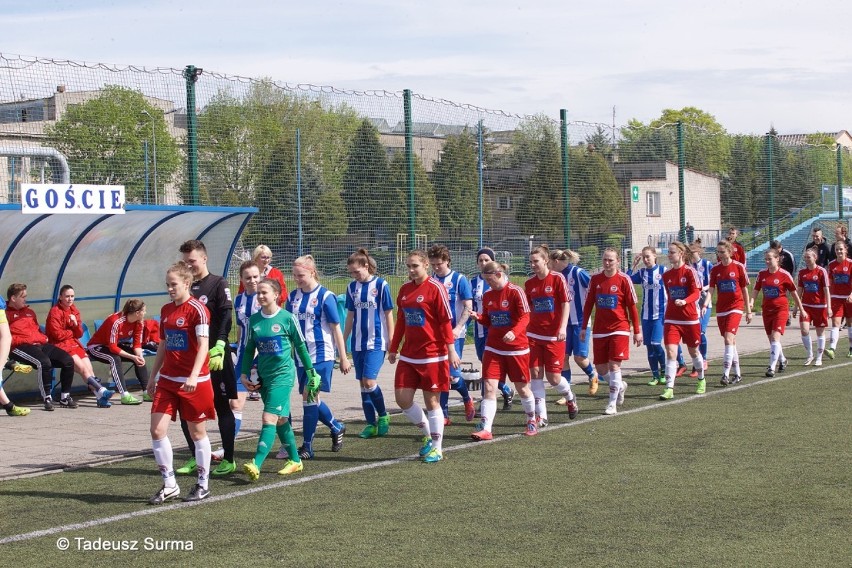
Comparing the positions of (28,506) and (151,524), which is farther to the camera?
(28,506)

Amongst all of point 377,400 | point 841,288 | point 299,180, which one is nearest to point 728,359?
point 841,288

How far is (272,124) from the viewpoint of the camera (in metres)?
16.0

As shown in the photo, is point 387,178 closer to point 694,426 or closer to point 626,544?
point 694,426

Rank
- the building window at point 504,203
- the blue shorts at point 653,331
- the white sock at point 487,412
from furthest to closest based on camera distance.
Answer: the building window at point 504,203
the blue shorts at point 653,331
the white sock at point 487,412

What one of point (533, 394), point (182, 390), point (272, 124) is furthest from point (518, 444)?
point (272, 124)

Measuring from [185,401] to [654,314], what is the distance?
26.6ft

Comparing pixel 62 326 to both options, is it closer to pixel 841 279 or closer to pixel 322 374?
pixel 322 374

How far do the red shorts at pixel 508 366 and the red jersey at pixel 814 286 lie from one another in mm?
7725

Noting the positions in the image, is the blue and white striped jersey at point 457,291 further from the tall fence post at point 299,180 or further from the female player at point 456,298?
the tall fence post at point 299,180

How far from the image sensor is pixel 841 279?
1672 cm

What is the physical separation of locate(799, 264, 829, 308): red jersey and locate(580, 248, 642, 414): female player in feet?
17.9

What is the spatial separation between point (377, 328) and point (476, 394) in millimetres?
3533

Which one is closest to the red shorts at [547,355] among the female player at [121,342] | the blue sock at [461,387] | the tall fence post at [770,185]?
the blue sock at [461,387]

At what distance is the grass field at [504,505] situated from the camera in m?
5.88
